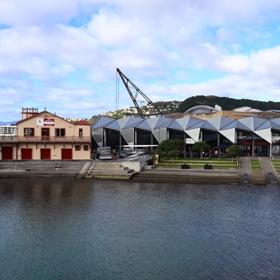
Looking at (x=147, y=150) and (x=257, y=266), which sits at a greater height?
(x=147, y=150)

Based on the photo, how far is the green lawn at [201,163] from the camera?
5559cm

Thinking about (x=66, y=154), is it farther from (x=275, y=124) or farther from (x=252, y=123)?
(x=275, y=124)

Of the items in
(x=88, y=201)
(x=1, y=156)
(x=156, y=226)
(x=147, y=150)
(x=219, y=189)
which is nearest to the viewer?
(x=156, y=226)

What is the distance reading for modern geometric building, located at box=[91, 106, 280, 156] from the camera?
7031 cm

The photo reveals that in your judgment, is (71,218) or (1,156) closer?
(71,218)

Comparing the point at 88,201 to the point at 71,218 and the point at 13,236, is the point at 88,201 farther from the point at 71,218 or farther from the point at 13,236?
the point at 13,236

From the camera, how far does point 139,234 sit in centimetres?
2614

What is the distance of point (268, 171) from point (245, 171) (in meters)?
2.95

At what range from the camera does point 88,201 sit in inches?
1423

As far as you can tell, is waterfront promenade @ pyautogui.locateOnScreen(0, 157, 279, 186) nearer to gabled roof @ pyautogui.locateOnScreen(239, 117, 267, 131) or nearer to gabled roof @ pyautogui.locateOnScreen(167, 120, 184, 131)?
gabled roof @ pyautogui.locateOnScreen(239, 117, 267, 131)

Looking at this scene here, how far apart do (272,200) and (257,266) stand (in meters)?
17.2

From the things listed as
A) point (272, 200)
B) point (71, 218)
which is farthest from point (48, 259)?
point (272, 200)

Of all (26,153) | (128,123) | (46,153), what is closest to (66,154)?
(46,153)

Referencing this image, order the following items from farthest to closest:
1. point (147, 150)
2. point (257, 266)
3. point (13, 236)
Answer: point (147, 150), point (13, 236), point (257, 266)
